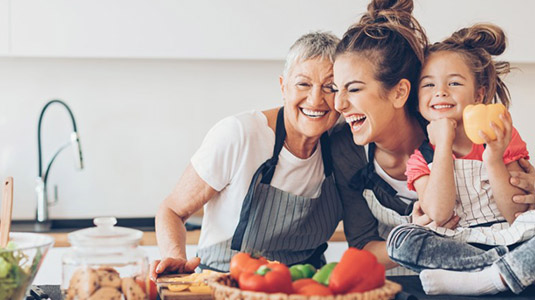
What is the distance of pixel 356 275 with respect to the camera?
1.08 meters

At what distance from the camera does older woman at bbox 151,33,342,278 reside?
1910mm

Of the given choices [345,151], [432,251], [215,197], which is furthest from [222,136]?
[432,251]

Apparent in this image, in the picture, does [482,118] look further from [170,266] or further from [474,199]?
[170,266]

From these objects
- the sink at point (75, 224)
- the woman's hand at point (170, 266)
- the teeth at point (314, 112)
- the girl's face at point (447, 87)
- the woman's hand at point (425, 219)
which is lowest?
the sink at point (75, 224)

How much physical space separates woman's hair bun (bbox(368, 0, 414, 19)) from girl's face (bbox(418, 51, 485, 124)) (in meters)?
0.17

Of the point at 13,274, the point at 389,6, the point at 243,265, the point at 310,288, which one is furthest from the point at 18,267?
the point at 389,6

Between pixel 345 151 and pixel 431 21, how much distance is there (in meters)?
1.10

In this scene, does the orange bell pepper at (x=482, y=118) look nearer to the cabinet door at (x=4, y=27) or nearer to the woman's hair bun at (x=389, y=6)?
the woman's hair bun at (x=389, y=6)

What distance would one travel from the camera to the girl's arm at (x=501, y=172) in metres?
1.55

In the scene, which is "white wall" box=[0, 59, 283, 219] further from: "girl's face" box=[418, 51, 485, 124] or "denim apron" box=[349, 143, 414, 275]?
"girl's face" box=[418, 51, 485, 124]

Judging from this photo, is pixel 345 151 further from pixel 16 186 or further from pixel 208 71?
pixel 16 186

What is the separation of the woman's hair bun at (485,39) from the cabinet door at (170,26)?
3.25ft

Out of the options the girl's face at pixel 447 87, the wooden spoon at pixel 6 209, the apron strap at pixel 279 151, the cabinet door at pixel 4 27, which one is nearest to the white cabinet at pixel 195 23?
the cabinet door at pixel 4 27

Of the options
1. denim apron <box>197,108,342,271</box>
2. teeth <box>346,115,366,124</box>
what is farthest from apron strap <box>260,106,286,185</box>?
teeth <box>346,115,366,124</box>
